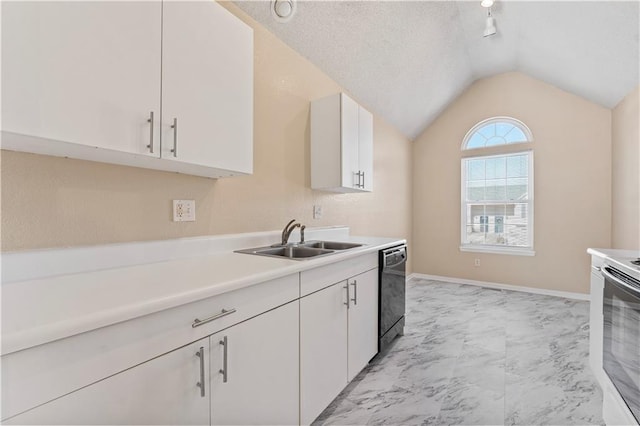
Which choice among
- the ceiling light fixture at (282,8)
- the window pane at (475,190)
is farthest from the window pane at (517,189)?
the ceiling light fixture at (282,8)

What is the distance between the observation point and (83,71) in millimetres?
998

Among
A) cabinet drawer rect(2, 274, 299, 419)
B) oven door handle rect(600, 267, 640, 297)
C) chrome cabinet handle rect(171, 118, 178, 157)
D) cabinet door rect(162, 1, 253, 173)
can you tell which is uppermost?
cabinet door rect(162, 1, 253, 173)

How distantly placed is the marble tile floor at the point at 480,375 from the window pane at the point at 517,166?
1969 millimetres

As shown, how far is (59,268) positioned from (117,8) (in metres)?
1.02

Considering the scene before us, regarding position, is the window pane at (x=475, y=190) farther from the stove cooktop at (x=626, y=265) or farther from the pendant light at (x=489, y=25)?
the stove cooktop at (x=626, y=265)

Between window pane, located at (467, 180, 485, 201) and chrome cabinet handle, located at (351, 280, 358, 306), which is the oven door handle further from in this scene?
window pane, located at (467, 180, 485, 201)

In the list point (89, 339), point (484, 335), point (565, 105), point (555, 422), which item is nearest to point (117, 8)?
point (89, 339)

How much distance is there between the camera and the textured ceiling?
238cm

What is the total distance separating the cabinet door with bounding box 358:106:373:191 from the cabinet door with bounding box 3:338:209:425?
217cm

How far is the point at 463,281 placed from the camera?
4.79 metres

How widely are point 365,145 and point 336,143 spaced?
1.56 ft

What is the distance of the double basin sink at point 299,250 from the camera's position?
1.92 metres

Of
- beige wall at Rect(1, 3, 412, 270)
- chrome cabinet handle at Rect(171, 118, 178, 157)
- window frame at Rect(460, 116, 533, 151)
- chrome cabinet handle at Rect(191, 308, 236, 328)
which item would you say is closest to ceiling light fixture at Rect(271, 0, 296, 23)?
beige wall at Rect(1, 3, 412, 270)

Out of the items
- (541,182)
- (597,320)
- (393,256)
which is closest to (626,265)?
(597,320)
